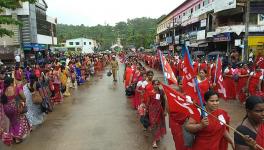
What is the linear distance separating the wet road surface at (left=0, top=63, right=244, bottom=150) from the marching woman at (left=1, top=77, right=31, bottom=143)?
246 millimetres

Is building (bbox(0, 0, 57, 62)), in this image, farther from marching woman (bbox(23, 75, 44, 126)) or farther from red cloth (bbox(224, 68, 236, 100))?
marching woman (bbox(23, 75, 44, 126))

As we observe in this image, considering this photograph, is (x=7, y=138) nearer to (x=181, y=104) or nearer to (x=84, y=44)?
(x=181, y=104)

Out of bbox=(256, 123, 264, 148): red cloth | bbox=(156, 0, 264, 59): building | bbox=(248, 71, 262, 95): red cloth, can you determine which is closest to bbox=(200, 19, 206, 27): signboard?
bbox=(156, 0, 264, 59): building

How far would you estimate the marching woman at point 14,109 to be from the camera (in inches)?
314

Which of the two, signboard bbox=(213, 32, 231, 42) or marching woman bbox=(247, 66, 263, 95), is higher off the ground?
signboard bbox=(213, 32, 231, 42)

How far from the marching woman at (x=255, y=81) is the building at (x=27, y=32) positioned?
28.9m

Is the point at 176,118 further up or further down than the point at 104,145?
further up

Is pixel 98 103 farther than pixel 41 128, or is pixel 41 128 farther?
pixel 98 103

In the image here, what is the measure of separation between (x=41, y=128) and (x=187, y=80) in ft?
17.6

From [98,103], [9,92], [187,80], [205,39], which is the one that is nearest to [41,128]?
[9,92]

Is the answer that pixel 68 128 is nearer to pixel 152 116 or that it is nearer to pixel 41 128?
pixel 41 128

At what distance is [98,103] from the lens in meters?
14.0

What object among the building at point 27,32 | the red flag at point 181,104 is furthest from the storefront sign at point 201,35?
the red flag at point 181,104

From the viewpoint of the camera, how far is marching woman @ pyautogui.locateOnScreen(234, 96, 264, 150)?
3615 mm
